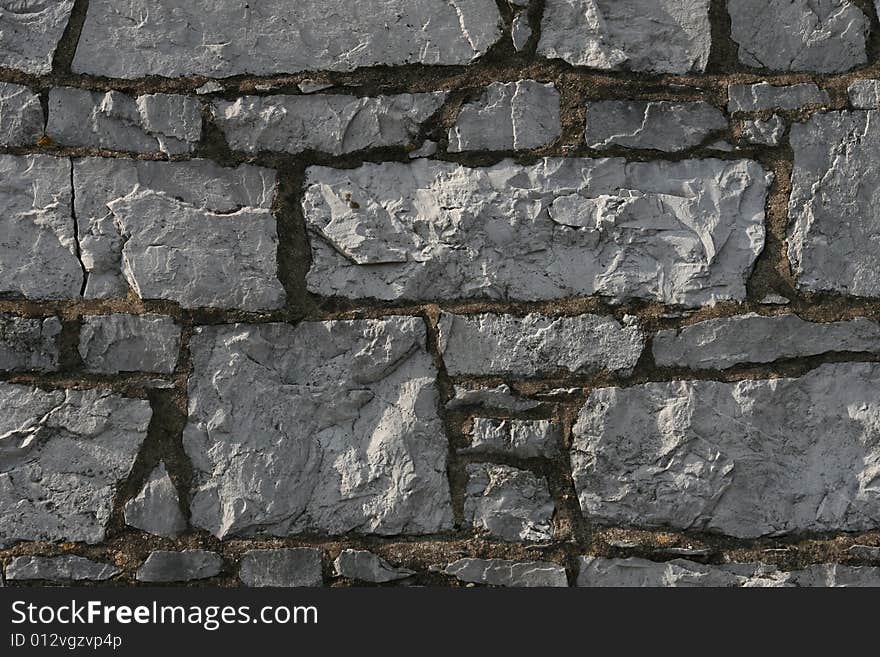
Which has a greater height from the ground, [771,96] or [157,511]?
[771,96]

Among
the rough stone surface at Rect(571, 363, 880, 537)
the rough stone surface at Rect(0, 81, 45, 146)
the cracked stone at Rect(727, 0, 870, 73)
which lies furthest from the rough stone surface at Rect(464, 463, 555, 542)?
the rough stone surface at Rect(0, 81, 45, 146)

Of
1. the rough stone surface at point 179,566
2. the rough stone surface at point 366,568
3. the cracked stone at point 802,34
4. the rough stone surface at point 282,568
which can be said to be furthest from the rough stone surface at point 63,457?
the cracked stone at point 802,34

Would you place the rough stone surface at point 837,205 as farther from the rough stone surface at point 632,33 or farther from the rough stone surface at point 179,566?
the rough stone surface at point 179,566

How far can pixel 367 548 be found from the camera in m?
2.16

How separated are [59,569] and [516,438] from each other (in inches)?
A: 45.3

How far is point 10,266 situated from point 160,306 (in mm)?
375

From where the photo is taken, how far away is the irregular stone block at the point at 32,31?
2164 millimetres

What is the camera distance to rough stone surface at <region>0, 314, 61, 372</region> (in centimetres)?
214

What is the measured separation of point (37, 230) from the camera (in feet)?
7.11

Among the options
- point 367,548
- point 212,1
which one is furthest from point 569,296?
point 212,1

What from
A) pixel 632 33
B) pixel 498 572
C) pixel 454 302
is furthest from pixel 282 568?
pixel 632 33

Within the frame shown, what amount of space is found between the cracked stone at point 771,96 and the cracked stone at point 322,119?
0.71 metres

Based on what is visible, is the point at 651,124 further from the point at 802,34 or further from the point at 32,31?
the point at 32,31

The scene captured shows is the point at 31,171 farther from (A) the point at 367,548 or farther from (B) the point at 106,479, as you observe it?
(A) the point at 367,548
